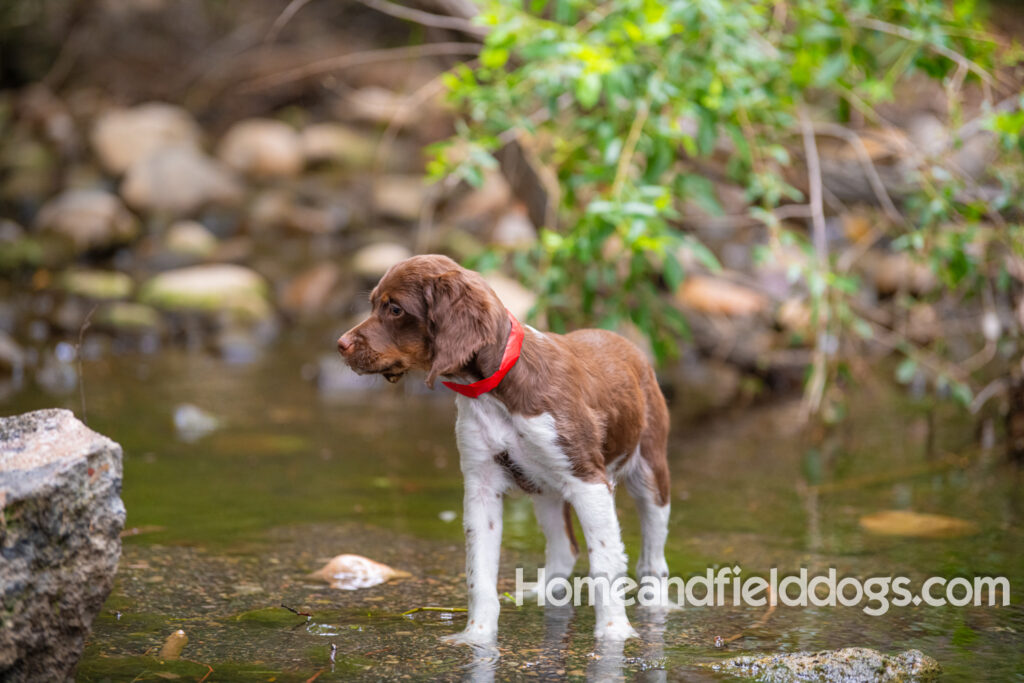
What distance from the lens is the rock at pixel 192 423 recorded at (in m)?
8.20

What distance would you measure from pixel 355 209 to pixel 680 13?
36.4ft

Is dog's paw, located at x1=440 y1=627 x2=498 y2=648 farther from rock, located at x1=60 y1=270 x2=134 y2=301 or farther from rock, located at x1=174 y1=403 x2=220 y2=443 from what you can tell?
rock, located at x1=60 y1=270 x2=134 y2=301

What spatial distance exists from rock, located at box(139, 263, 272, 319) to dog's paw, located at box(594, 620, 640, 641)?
9914 mm

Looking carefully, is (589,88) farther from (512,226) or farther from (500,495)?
(512,226)

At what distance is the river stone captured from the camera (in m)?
3.18

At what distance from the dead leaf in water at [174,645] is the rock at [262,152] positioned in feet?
50.3

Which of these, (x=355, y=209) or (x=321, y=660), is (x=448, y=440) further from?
(x=355, y=209)

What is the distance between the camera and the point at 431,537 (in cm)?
588

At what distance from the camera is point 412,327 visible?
4047 mm

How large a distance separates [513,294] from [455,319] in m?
8.29

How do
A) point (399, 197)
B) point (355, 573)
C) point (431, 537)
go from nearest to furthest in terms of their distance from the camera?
point (355, 573) < point (431, 537) < point (399, 197)

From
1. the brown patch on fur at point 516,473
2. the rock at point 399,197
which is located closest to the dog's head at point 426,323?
the brown patch on fur at point 516,473

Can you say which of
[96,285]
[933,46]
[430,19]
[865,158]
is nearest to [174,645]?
[430,19]

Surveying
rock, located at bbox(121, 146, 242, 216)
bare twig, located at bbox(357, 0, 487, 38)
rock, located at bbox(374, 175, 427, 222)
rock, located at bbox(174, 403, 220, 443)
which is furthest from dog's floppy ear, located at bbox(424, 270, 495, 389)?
rock, located at bbox(121, 146, 242, 216)
